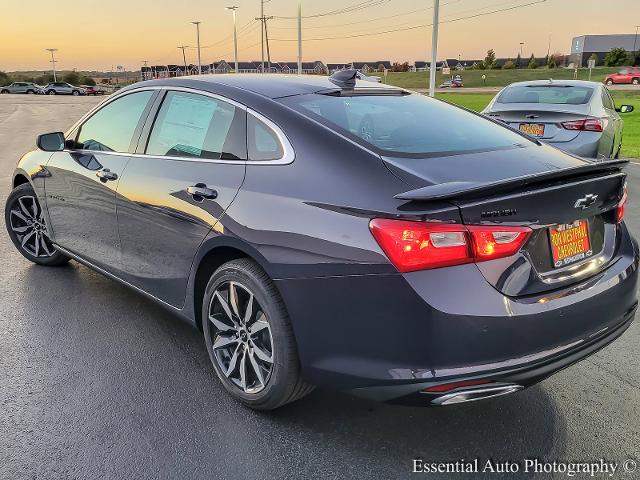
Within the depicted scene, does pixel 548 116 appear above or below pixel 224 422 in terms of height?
above

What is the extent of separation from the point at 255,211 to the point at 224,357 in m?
0.89

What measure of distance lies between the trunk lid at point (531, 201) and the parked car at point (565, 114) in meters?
4.68

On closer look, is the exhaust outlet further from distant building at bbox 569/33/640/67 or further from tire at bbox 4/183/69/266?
distant building at bbox 569/33/640/67

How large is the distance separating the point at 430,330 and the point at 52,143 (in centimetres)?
352

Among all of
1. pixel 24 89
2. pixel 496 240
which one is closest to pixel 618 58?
pixel 24 89

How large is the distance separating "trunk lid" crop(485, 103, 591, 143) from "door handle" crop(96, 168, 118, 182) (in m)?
5.54

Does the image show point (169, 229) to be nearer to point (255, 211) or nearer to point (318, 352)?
point (255, 211)

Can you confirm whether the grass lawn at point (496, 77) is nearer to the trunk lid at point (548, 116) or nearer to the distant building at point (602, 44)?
the distant building at point (602, 44)

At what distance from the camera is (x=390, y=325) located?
235 centimetres

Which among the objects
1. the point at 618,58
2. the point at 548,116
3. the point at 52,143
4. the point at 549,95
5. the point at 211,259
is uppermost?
the point at 618,58

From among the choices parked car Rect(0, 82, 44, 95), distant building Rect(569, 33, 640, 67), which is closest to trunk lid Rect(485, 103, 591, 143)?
parked car Rect(0, 82, 44, 95)

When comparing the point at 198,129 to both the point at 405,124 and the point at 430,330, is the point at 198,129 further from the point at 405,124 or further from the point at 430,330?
the point at 430,330

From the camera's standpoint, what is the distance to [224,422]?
2.92 meters

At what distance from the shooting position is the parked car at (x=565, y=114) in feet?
25.7
